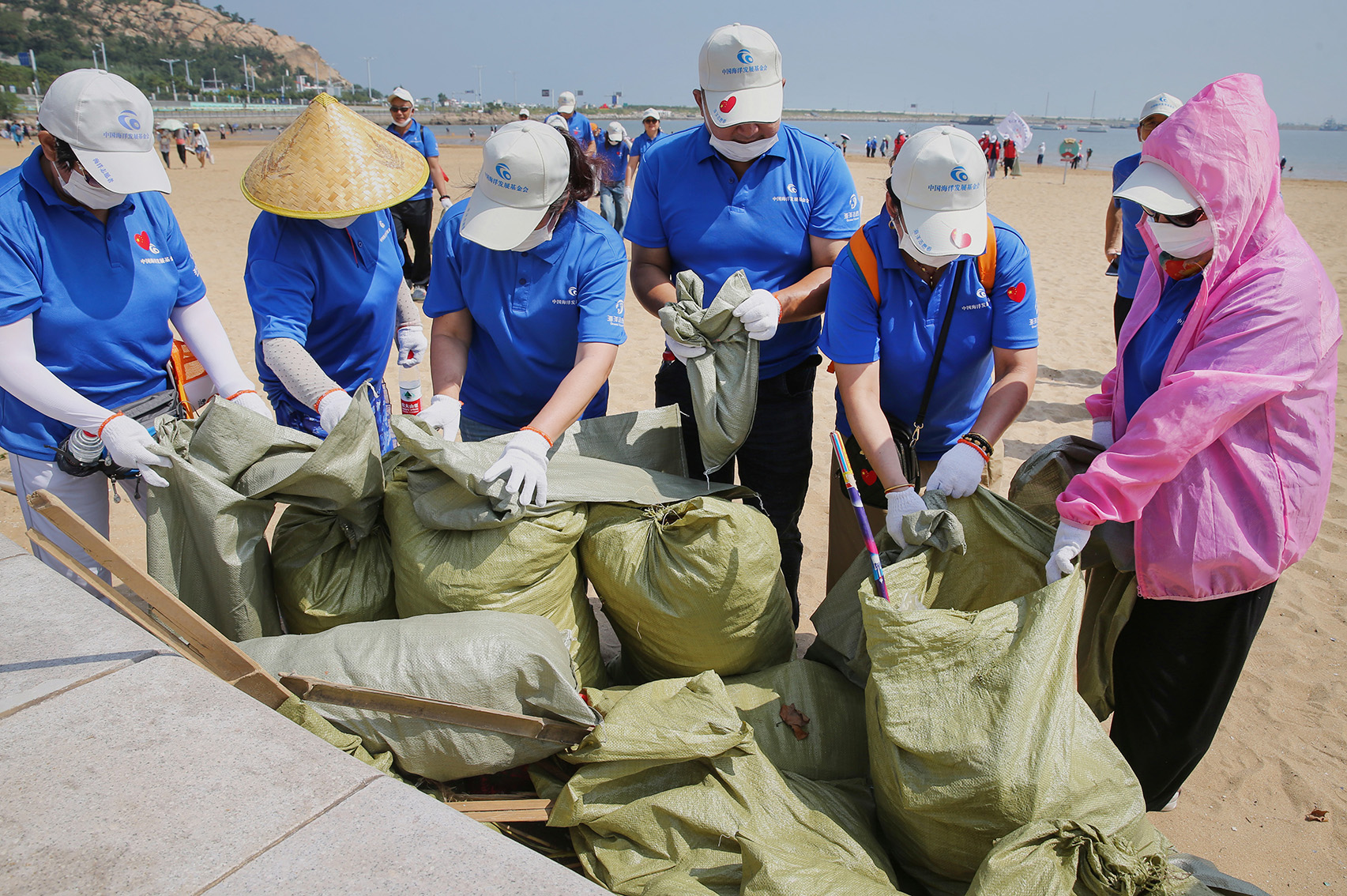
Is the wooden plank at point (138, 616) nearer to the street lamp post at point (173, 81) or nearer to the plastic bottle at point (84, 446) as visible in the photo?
the plastic bottle at point (84, 446)

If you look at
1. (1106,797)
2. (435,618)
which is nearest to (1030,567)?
(1106,797)

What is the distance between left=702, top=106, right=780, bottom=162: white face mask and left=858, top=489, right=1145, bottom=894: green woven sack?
132 cm

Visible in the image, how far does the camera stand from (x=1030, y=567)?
1.75 metres

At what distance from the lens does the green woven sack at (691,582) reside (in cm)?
178

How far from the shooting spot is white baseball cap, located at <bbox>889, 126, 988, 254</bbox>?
1.80 m

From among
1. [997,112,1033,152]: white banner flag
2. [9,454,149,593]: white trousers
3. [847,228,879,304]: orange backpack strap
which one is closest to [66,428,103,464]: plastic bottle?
[9,454,149,593]: white trousers

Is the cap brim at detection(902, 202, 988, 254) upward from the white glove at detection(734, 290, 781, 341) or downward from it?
upward

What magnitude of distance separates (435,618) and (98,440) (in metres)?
0.97

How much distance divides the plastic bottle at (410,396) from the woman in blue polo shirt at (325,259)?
96 millimetres

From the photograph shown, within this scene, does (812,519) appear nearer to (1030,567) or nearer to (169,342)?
(1030,567)

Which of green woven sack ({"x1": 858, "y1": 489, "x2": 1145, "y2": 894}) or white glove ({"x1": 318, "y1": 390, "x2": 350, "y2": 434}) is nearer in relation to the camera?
green woven sack ({"x1": 858, "y1": 489, "x2": 1145, "y2": 894})

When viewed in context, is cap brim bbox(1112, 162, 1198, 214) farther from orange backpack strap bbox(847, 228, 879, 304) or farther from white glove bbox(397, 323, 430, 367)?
→ white glove bbox(397, 323, 430, 367)

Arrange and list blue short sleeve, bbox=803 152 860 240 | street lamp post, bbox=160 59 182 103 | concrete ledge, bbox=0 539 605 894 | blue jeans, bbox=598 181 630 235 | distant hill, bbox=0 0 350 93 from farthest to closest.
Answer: distant hill, bbox=0 0 350 93 → street lamp post, bbox=160 59 182 103 → blue jeans, bbox=598 181 630 235 → blue short sleeve, bbox=803 152 860 240 → concrete ledge, bbox=0 539 605 894

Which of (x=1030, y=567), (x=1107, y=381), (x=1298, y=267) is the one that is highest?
(x=1298, y=267)
